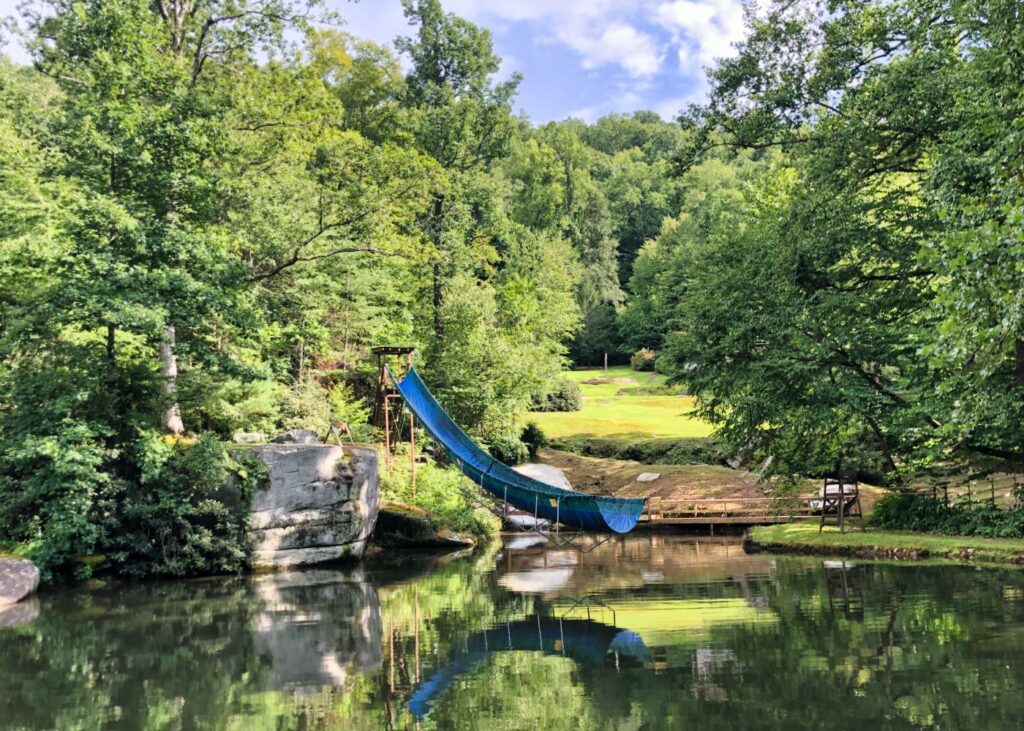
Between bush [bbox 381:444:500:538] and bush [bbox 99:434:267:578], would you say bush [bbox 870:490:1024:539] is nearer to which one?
bush [bbox 381:444:500:538]

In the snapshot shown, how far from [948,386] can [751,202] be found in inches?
996

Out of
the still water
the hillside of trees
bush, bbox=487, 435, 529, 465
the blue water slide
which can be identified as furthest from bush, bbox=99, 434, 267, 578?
bush, bbox=487, 435, 529, 465

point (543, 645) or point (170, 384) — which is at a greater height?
point (170, 384)

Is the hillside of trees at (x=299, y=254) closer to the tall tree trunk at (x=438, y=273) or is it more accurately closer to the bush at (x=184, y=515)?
the bush at (x=184, y=515)

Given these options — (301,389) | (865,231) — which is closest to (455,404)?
(301,389)

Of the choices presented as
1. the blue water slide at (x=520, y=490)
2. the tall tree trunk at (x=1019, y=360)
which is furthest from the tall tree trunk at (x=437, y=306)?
the tall tree trunk at (x=1019, y=360)

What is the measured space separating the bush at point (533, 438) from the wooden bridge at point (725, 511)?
5.55 metres

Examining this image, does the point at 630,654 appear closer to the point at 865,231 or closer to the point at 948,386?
the point at 948,386

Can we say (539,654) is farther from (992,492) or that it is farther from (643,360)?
(643,360)

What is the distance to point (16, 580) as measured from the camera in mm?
11711

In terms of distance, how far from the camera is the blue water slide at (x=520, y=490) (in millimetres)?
13203

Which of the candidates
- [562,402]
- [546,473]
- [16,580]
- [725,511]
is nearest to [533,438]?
[546,473]

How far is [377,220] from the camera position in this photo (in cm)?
1786

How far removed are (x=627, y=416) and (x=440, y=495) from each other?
17.0m
